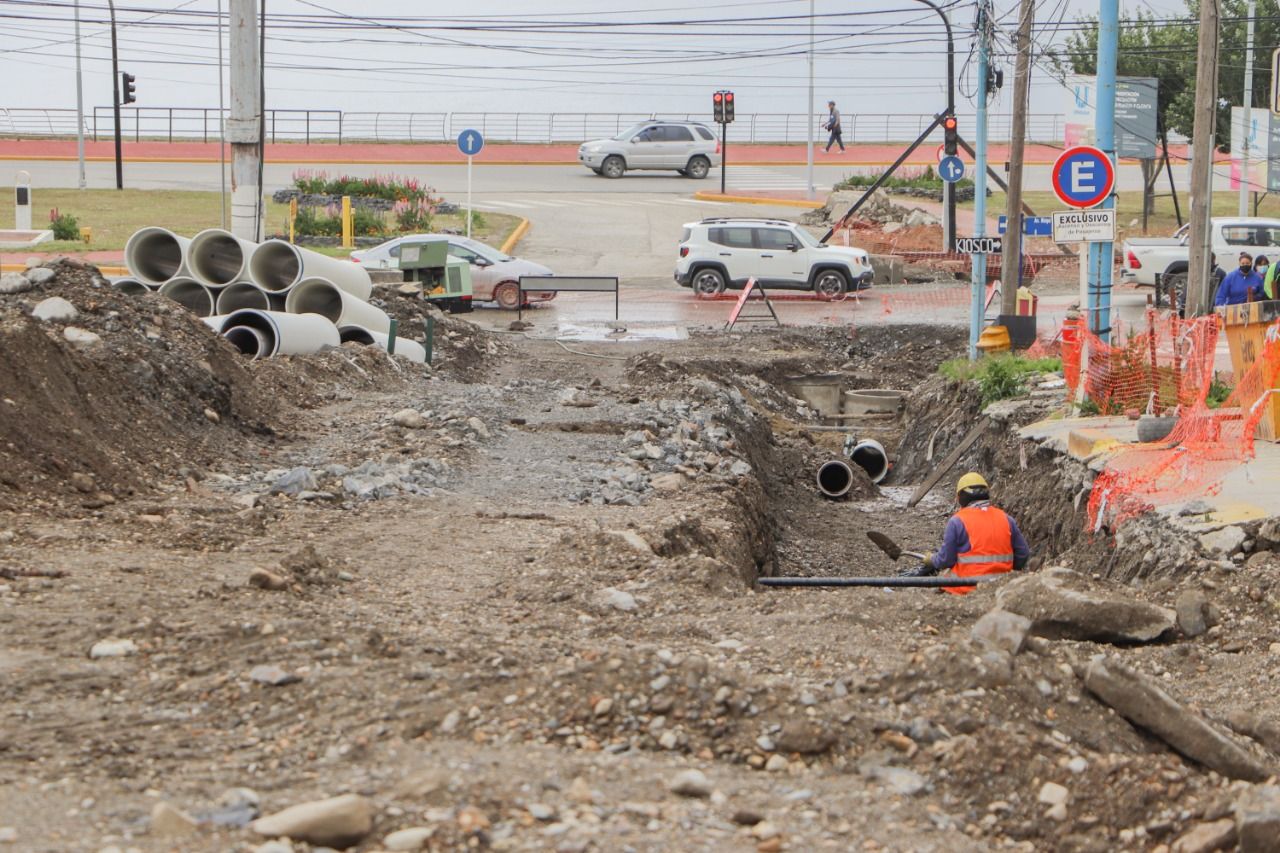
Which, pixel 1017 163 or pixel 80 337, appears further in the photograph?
pixel 1017 163

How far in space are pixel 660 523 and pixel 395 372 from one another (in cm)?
793

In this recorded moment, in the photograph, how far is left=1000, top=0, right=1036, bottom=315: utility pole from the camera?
21344 mm

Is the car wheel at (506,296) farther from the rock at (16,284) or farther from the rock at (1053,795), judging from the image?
the rock at (1053,795)

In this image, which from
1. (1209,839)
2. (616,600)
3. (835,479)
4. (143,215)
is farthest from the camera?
(143,215)

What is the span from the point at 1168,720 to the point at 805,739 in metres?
1.40

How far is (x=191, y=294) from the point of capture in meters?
18.8

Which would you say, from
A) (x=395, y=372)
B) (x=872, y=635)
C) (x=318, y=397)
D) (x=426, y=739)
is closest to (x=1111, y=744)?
(x=872, y=635)

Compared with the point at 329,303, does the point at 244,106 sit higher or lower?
higher

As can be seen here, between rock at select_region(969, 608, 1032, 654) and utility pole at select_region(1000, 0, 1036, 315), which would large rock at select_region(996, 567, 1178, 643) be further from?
utility pole at select_region(1000, 0, 1036, 315)

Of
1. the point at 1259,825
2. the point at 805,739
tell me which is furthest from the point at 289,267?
the point at 1259,825

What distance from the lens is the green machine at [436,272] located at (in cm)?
2808

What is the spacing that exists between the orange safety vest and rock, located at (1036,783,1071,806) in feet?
15.1

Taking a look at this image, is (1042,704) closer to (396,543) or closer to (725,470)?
(396,543)

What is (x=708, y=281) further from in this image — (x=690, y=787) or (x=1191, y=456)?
(x=690, y=787)
